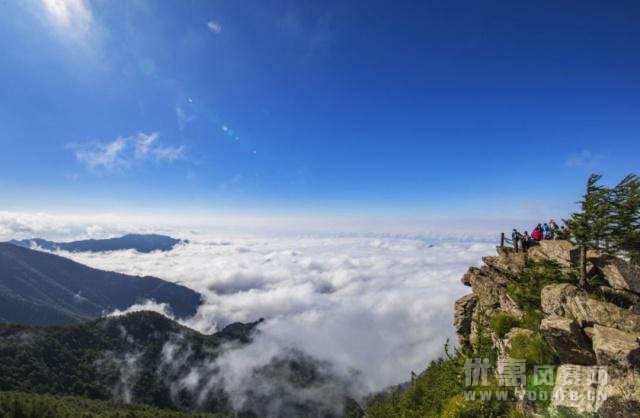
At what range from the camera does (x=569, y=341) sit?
17266 millimetres

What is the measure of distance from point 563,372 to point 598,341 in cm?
248

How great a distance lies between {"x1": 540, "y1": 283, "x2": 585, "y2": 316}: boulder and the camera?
2053 cm

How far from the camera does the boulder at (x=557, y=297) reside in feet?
67.4

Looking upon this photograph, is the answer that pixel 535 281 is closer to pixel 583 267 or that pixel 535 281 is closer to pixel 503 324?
pixel 583 267

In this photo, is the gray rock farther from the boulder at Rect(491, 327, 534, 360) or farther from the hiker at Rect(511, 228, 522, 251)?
the hiker at Rect(511, 228, 522, 251)

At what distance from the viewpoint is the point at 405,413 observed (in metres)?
34.8

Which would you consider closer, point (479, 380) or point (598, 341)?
point (598, 341)

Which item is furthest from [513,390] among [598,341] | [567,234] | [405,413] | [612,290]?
[405,413]

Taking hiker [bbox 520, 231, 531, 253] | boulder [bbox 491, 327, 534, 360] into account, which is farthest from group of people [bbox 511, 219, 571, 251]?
boulder [bbox 491, 327, 534, 360]

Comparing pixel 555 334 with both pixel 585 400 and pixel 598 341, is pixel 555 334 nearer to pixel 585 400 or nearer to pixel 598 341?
pixel 598 341

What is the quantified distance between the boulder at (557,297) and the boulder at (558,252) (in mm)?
4365

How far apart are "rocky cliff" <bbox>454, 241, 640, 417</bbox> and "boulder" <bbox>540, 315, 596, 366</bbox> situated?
4cm

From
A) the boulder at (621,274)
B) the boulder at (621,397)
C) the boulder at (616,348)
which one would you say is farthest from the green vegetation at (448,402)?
the boulder at (621,274)

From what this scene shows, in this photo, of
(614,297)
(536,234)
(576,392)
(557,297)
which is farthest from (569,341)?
(536,234)
